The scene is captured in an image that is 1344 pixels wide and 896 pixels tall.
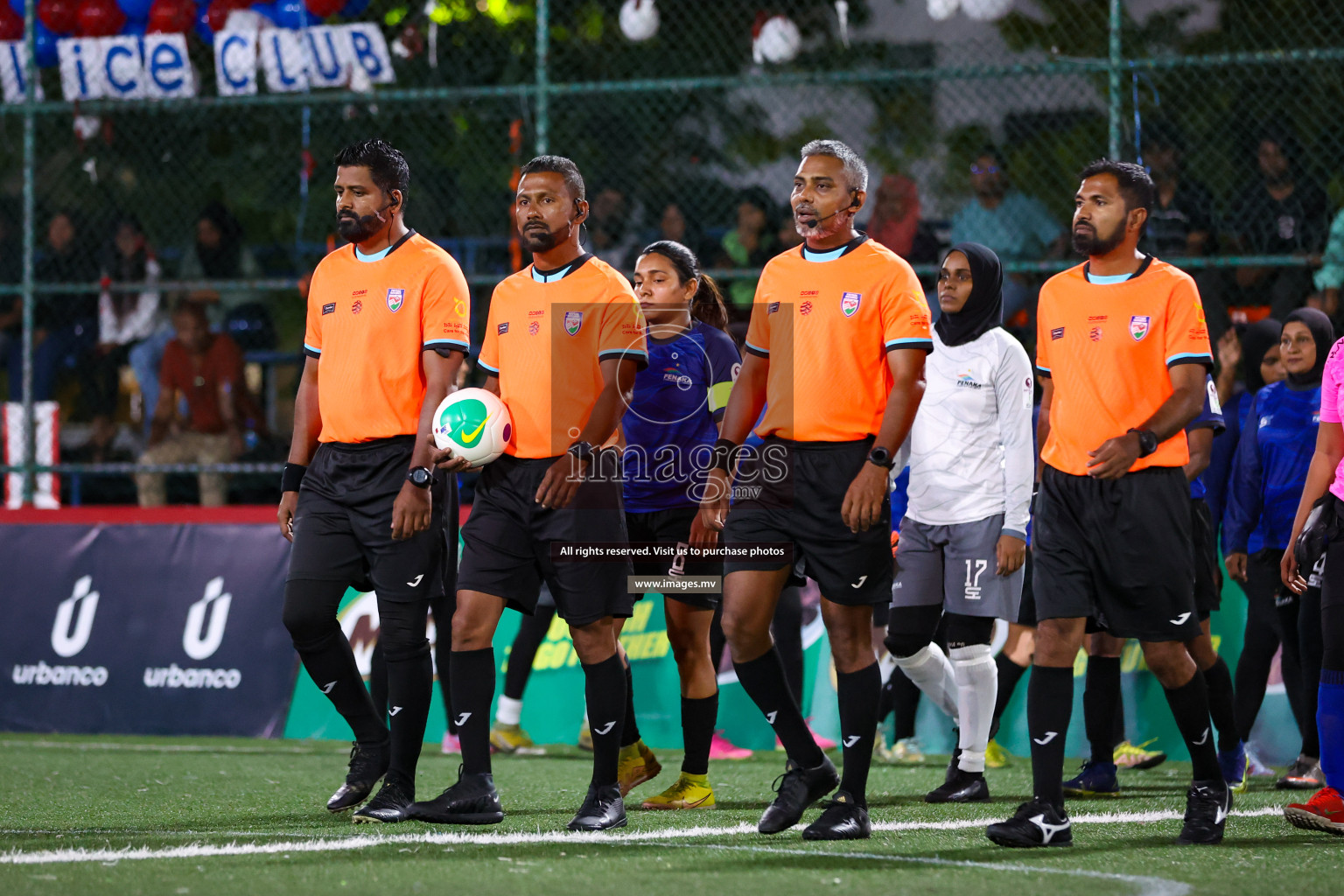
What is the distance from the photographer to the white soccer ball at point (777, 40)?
1162 centimetres

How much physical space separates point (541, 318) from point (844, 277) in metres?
1.11

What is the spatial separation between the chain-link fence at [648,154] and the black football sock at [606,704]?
4.45 meters

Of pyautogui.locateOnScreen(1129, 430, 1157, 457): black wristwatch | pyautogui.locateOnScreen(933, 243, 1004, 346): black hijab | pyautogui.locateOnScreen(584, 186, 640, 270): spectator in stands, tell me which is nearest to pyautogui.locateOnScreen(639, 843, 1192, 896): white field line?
pyautogui.locateOnScreen(1129, 430, 1157, 457): black wristwatch

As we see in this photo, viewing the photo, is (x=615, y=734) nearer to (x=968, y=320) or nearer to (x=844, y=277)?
(x=844, y=277)

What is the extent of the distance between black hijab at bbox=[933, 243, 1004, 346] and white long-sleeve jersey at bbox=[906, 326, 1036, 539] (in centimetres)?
6

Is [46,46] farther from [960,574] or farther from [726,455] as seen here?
[960,574]

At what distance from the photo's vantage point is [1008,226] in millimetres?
10734

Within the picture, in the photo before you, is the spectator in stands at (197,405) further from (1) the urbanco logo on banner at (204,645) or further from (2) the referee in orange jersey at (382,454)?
(2) the referee in orange jersey at (382,454)

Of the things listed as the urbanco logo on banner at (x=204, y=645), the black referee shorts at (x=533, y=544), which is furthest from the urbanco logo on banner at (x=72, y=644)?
the black referee shorts at (x=533, y=544)

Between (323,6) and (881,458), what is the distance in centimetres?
824

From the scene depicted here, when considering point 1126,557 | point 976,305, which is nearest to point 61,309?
point 976,305

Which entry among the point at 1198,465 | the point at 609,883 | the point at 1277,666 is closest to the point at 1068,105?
the point at 1277,666

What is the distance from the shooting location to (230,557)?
10.1 metres

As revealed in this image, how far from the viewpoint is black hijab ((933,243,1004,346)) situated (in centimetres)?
700
